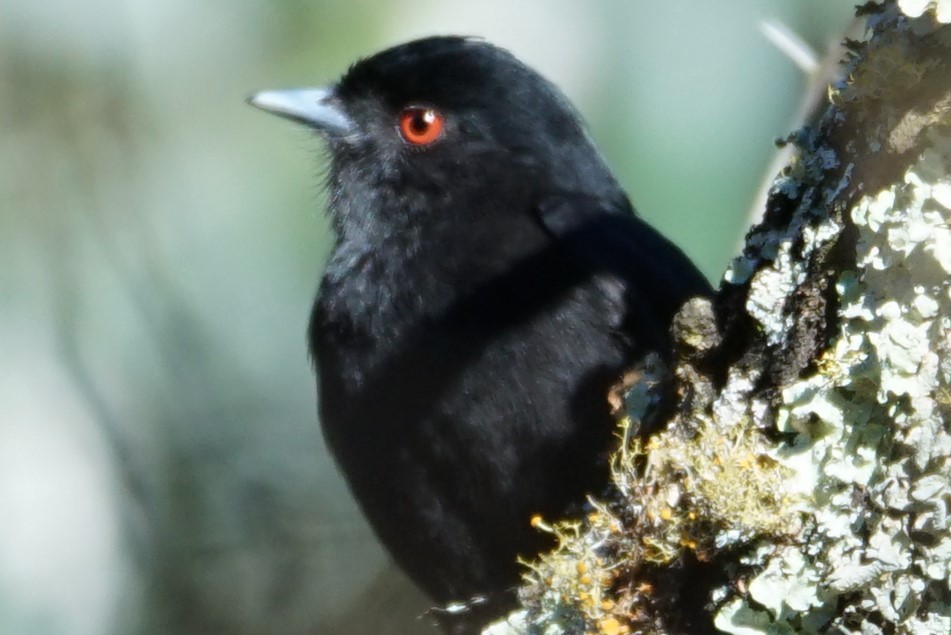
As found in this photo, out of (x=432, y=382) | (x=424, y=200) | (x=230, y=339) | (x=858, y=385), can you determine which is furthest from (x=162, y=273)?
(x=858, y=385)

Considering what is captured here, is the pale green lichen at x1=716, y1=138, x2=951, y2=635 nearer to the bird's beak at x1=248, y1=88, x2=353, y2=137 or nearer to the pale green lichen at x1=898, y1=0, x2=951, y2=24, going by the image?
the pale green lichen at x1=898, y1=0, x2=951, y2=24

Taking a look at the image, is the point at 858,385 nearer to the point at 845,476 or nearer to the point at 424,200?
the point at 845,476

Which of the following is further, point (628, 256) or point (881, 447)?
point (628, 256)

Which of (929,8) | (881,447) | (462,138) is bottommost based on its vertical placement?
(881,447)

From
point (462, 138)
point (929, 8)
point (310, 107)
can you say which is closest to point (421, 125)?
point (462, 138)

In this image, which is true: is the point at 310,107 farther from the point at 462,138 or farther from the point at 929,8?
the point at 929,8

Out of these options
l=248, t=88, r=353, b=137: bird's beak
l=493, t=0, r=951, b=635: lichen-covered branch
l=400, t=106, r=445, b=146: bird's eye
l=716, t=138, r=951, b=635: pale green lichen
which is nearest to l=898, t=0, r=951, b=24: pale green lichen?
l=493, t=0, r=951, b=635: lichen-covered branch
